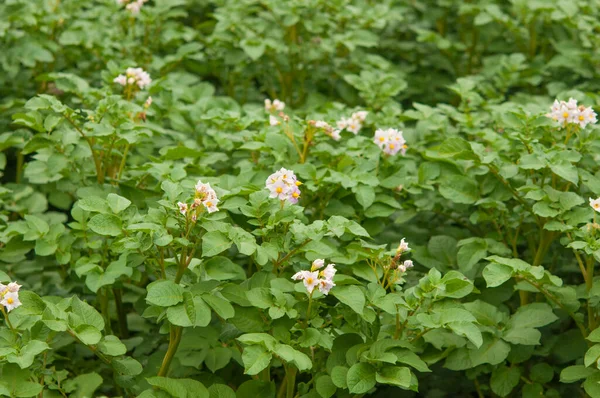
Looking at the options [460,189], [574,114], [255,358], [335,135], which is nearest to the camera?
[255,358]

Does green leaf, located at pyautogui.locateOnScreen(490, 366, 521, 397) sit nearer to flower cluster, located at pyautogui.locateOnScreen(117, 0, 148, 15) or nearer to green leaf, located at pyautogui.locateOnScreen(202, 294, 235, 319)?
green leaf, located at pyautogui.locateOnScreen(202, 294, 235, 319)

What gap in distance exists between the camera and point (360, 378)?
2.01 m

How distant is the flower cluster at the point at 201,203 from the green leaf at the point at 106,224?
0.20 metres

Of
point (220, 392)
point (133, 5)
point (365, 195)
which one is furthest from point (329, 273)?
point (133, 5)

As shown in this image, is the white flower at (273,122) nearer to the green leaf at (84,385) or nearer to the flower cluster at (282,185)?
the flower cluster at (282,185)

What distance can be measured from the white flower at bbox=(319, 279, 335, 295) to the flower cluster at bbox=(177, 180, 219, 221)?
310mm

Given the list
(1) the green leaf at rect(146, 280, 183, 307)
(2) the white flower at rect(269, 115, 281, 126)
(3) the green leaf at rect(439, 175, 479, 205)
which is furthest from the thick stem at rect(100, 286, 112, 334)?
(3) the green leaf at rect(439, 175, 479, 205)

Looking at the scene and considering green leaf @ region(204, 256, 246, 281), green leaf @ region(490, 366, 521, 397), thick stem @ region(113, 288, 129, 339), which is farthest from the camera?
thick stem @ region(113, 288, 129, 339)

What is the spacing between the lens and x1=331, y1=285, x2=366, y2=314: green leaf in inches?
78.4

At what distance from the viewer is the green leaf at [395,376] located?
6.40ft

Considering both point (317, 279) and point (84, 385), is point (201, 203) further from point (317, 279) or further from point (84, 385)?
point (84, 385)

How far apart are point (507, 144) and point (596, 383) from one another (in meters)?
0.85

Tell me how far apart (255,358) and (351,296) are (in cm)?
29

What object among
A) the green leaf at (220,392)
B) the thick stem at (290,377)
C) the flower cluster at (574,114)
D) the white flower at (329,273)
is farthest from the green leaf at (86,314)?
the flower cluster at (574,114)
